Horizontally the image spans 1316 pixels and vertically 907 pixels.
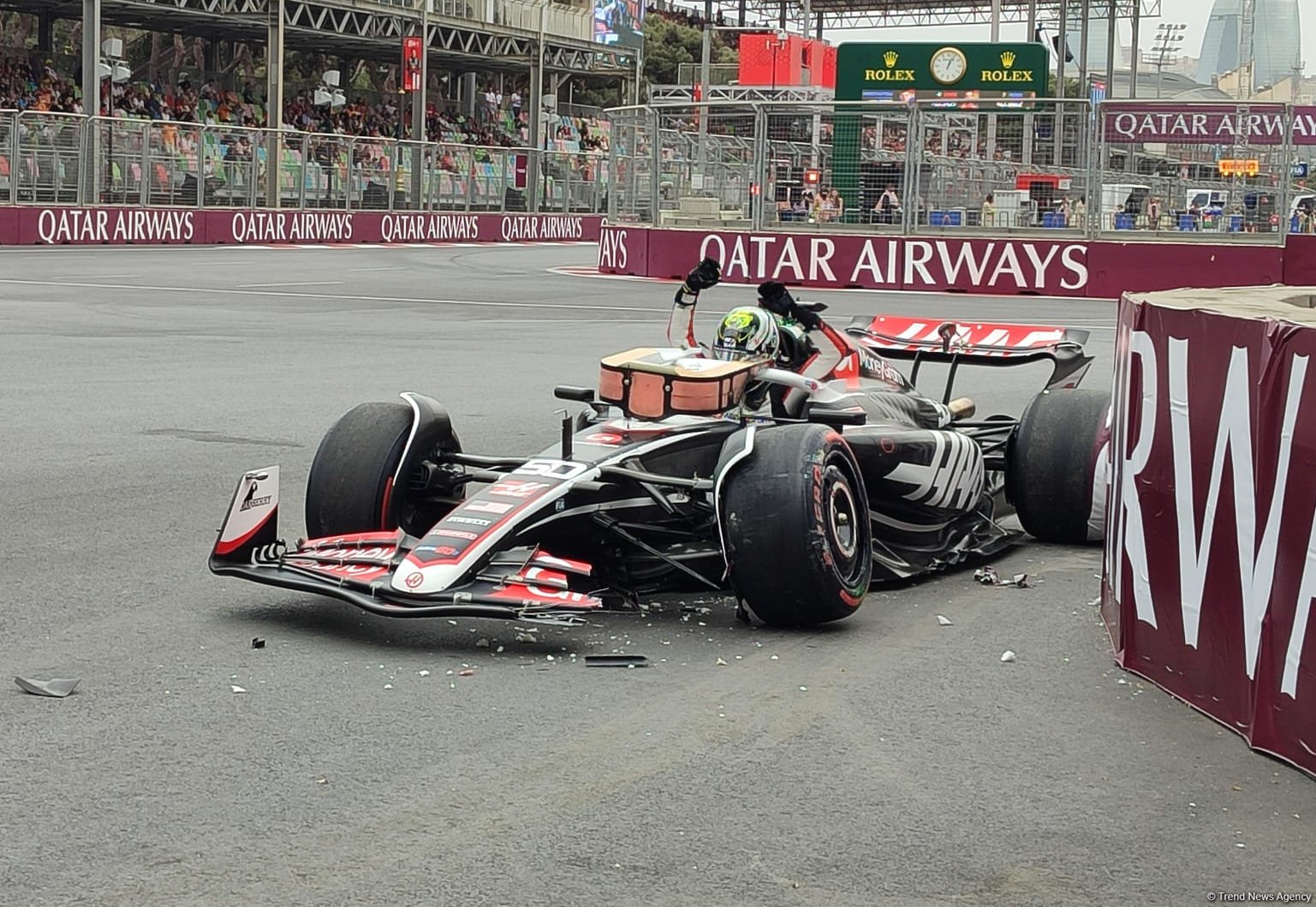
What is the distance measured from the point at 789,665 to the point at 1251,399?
154cm

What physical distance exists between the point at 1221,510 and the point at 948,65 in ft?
96.0

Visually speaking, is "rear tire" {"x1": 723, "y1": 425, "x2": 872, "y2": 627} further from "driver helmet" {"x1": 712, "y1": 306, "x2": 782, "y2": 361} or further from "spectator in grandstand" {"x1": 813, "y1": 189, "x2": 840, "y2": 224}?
"spectator in grandstand" {"x1": 813, "y1": 189, "x2": 840, "y2": 224}

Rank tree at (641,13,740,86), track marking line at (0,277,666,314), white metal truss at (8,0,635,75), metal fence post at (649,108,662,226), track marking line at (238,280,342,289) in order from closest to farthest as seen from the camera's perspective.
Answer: track marking line at (0,277,666,314), track marking line at (238,280,342,289), metal fence post at (649,108,662,226), white metal truss at (8,0,635,75), tree at (641,13,740,86)

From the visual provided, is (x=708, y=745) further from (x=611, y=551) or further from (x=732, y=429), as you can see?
(x=732, y=429)

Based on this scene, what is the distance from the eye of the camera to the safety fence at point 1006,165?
23484mm

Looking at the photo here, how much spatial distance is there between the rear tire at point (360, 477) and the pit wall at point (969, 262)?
18.3 m

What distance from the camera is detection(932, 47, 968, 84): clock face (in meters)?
32.5

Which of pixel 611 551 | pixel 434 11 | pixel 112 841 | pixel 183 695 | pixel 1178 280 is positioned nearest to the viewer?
pixel 112 841

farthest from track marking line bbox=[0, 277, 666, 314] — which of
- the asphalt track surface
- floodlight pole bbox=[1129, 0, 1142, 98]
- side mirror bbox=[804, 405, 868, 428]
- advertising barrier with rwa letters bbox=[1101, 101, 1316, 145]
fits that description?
floodlight pole bbox=[1129, 0, 1142, 98]

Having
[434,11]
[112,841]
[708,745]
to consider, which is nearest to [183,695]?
[112,841]

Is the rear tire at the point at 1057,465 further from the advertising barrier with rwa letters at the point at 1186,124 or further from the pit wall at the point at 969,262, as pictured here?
the advertising barrier with rwa letters at the point at 1186,124

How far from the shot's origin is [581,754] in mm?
4273

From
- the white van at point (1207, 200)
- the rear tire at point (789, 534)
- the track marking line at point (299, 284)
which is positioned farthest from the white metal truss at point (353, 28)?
the rear tire at point (789, 534)

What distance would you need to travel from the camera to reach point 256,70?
47969mm
